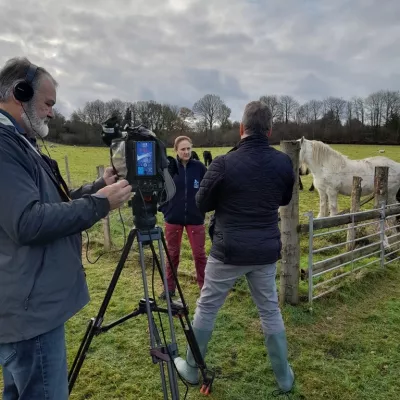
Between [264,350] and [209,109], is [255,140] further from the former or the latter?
[209,109]

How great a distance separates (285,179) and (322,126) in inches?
1897

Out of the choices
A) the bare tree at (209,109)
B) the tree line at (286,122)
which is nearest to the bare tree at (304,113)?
the tree line at (286,122)

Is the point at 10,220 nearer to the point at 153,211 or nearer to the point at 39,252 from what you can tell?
the point at 39,252

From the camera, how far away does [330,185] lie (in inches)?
340

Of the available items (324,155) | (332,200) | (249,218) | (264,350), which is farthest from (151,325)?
(324,155)

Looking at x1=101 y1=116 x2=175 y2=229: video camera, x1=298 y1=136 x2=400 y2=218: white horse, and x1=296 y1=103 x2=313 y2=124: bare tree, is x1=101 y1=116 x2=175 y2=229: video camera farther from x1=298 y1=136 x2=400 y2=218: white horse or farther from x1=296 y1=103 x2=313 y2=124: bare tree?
x1=296 y1=103 x2=313 y2=124: bare tree

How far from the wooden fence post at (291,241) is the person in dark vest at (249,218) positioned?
4.36ft

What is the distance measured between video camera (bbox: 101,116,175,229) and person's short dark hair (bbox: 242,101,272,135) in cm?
82

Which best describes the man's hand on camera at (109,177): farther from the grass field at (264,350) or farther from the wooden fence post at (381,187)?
the wooden fence post at (381,187)

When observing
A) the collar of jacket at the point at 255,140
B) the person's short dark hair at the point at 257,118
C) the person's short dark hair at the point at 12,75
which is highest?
the person's short dark hair at the point at 12,75

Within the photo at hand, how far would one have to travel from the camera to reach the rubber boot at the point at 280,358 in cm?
269

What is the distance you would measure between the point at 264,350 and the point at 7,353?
252 cm

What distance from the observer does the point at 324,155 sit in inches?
344

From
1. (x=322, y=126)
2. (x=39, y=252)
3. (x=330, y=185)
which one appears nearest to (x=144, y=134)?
(x=39, y=252)
